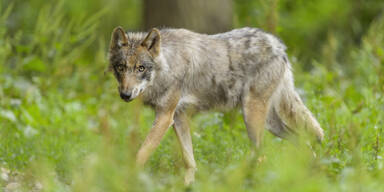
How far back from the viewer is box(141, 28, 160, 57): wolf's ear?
5141 millimetres

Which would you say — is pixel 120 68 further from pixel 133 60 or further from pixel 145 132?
pixel 145 132

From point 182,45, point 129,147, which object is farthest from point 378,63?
point 129,147

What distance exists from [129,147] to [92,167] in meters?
0.23

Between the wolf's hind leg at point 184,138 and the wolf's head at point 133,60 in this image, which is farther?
the wolf's hind leg at point 184,138

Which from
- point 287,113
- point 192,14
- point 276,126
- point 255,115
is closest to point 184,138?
point 255,115

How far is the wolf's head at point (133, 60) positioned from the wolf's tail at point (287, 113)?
1.55 metres

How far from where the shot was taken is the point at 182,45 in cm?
572

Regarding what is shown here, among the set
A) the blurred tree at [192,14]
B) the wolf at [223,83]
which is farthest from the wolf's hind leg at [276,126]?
the blurred tree at [192,14]

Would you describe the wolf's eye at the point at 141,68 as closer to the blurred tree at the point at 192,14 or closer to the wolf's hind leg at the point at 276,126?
the wolf's hind leg at the point at 276,126

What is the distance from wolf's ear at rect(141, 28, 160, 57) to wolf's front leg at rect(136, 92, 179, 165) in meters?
0.47

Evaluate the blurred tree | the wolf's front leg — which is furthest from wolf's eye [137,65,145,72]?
the blurred tree

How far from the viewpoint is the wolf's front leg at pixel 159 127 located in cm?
505

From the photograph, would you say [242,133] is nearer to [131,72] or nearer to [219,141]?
[219,141]

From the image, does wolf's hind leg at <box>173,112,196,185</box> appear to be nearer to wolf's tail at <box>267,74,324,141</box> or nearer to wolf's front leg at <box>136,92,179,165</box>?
wolf's front leg at <box>136,92,179,165</box>
